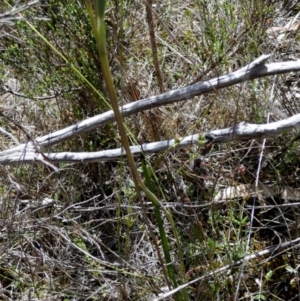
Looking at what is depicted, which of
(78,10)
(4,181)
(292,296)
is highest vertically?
(78,10)

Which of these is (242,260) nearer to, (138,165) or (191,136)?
(191,136)

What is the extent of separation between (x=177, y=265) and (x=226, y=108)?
2.13 ft

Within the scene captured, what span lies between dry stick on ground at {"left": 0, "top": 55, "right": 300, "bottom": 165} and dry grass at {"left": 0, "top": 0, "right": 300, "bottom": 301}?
5cm

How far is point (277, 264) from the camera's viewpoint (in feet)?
6.06

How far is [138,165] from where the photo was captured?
6.97 ft

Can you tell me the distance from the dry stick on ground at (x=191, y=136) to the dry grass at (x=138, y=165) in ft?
0.18

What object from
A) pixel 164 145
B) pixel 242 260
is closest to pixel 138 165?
pixel 164 145

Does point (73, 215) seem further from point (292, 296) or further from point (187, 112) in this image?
point (292, 296)

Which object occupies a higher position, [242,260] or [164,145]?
[164,145]

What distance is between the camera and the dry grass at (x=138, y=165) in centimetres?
180

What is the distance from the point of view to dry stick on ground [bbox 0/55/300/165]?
1.70 m

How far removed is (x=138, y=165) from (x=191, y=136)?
413 mm

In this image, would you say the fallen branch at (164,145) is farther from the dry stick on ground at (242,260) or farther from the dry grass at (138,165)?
the dry stick on ground at (242,260)

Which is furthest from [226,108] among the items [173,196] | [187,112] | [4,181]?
[4,181]
